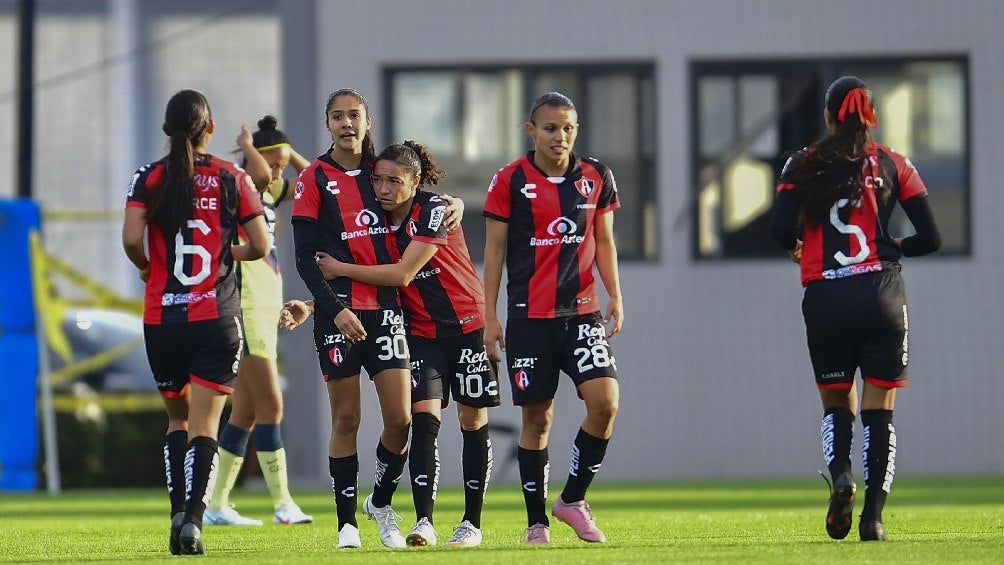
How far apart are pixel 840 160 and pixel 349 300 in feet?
7.02

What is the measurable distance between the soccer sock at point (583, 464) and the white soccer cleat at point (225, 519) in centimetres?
249

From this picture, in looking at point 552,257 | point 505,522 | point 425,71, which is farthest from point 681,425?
point 552,257

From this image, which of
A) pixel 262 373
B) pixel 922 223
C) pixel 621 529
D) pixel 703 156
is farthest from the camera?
pixel 703 156

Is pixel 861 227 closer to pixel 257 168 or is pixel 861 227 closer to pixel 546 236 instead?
pixel 546 236

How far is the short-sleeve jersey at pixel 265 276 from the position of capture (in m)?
10.2

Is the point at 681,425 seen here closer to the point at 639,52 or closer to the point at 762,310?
the point at 762,310

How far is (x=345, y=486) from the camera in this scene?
26.8 ft

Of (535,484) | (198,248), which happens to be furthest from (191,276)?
(535,484)

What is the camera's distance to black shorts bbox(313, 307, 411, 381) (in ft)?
26.1

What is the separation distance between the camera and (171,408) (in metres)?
7.99

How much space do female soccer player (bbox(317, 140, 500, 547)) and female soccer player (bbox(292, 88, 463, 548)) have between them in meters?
0.09

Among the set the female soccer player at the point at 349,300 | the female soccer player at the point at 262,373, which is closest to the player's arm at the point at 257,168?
the female soccer player at the point at 262,373

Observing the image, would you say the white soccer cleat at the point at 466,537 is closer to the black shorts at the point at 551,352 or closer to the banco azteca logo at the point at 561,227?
the black shorts at the point at 551,352

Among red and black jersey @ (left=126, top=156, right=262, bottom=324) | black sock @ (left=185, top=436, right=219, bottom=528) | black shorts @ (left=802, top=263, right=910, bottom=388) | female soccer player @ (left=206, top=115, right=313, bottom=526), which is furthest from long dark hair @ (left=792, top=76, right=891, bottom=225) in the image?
female soccer player @ (left=206, top=115, right=313, bottom=526)
